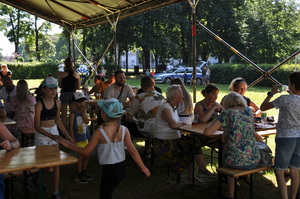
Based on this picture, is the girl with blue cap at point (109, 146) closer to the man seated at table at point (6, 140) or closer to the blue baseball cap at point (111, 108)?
the blue baseball cap at point (111, 108)

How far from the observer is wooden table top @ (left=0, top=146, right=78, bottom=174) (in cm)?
271

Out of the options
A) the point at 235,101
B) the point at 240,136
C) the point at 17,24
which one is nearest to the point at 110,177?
the point at 240,136

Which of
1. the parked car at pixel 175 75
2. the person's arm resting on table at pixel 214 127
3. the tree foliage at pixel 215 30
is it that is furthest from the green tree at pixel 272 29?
the person's arm resting on table at pixel 214 127

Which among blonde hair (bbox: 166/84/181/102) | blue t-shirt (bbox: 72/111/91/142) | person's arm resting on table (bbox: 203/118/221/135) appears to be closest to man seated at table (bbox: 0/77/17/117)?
blue t-shirt (bbox: 72/111/91/142)

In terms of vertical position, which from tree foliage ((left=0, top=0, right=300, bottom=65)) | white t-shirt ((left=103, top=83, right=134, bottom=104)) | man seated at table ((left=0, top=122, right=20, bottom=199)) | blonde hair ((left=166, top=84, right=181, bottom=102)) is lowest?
man seated at table ((left=0, top=122, right=20, bottom=199))

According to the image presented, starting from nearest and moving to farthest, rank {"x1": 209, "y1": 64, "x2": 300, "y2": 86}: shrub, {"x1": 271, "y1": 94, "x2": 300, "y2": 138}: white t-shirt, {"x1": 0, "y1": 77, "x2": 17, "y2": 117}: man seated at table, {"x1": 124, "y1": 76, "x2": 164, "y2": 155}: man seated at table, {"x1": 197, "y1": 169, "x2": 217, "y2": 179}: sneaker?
1. {"x1": 271, "y1": 94, "x2": 300, "y2": 138}: white t-shirt
2. {"x1": 197, "y1": 169, "x2": 217, "y2": 179}: sneaker
3. {"x1": 124, "y1": 76, "x2": 164, "y2": 155}: man seated at table
4. {"x1": 0, "y1": 77, "x2": 17, "y2": 117}: man seated at table
5. {"x1": 209, "y1": 64, "x2": 300, "y2": 86}: shrub

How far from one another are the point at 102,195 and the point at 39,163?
748 millimetres

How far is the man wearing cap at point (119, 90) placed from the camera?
21.4 feet

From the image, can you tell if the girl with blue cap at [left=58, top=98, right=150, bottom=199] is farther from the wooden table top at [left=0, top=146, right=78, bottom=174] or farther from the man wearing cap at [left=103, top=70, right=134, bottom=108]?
the man wearing cap at [left=103, top=70, right=134, bottom=108]

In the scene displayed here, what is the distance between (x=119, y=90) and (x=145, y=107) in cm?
141

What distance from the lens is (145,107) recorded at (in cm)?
540

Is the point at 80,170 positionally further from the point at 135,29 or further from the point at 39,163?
the point at 135,29

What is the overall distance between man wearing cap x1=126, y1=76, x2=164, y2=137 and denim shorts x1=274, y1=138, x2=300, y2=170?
85.3 inches

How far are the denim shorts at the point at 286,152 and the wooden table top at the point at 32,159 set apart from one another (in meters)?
2.26
